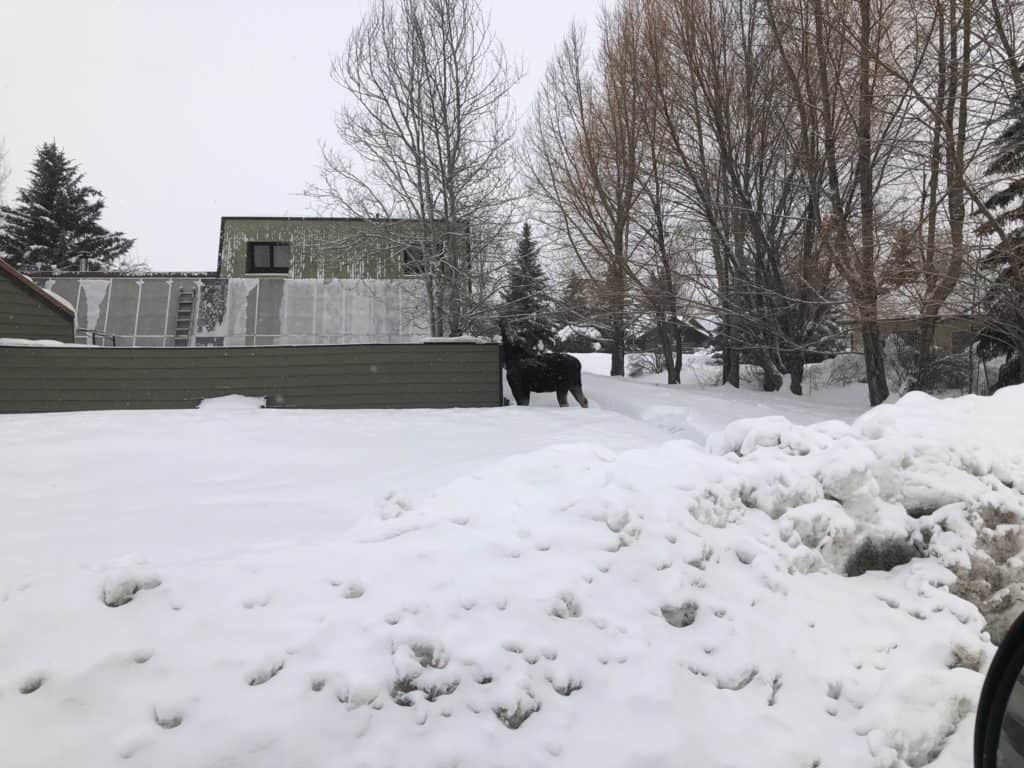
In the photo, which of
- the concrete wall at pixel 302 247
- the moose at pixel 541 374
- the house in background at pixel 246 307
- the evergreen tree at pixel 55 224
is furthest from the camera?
the evergreen tree at pixel 55 224

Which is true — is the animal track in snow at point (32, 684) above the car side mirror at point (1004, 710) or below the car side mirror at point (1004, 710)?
below

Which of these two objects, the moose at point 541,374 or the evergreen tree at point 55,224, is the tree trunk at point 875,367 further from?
the evergreen tree at point 55,224

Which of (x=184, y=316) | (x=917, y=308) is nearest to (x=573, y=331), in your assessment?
(x=184, y=316)

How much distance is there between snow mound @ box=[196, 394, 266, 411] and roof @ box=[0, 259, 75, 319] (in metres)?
4.95

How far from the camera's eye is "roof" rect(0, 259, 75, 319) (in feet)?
40.3

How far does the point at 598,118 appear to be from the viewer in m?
15.0

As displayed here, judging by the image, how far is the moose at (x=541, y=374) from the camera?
11953mm

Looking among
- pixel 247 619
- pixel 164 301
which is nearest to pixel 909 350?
pixel 247 619

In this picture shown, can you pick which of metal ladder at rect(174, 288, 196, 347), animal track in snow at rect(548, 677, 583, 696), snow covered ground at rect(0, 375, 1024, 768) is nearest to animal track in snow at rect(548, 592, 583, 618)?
snow covered ground at rect(0, 375, 1024, 768)

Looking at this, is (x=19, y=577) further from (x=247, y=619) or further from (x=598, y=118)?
(x=598, y=118)

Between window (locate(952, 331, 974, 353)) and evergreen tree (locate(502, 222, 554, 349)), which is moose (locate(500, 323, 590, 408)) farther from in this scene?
window (locate(952, 331, 974, 353))

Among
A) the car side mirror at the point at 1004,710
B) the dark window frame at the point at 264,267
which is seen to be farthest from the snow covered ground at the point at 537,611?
the dark window frame at the point at 264,267

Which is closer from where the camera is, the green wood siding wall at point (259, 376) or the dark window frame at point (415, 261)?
the green wood siding wall at point (259, 376)

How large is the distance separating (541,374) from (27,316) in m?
10.4
